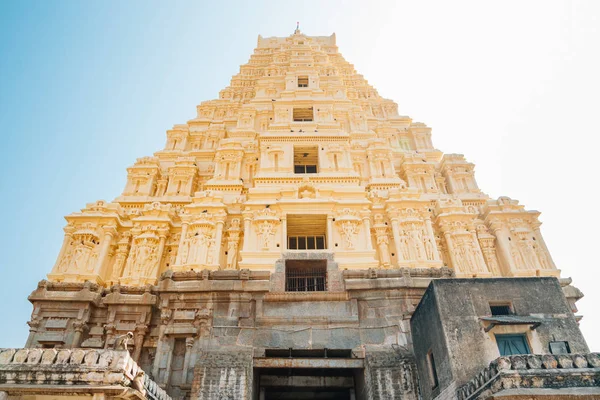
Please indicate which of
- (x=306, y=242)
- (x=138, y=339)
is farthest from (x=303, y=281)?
(x=138, y=339)

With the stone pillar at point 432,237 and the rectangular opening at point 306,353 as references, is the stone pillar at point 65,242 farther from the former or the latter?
the stone pillar at point 432,237

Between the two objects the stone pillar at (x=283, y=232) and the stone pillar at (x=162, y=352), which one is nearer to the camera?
the stone pillar at (x=162, y=352)

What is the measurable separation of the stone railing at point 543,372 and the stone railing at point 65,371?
8196 mm

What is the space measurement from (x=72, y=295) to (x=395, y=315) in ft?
46.7

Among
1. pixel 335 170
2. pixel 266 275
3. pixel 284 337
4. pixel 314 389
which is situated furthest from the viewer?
pixel 335 170

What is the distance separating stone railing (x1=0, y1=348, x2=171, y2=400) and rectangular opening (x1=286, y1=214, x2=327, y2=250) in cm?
1232

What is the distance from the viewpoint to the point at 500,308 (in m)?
13.7

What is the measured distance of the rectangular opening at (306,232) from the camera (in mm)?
21141

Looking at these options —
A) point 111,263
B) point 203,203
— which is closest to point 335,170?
point 203,203

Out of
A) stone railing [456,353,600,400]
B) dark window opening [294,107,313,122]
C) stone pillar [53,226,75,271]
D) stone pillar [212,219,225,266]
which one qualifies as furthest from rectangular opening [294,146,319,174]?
stone railing [456,353,600,400]

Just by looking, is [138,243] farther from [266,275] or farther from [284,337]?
[284,337]

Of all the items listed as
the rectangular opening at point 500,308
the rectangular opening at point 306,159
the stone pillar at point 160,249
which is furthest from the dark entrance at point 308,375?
the rectangular opening at point 306,159

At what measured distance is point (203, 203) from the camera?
2194 cm

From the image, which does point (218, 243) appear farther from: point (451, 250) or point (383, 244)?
point (451, 250)
